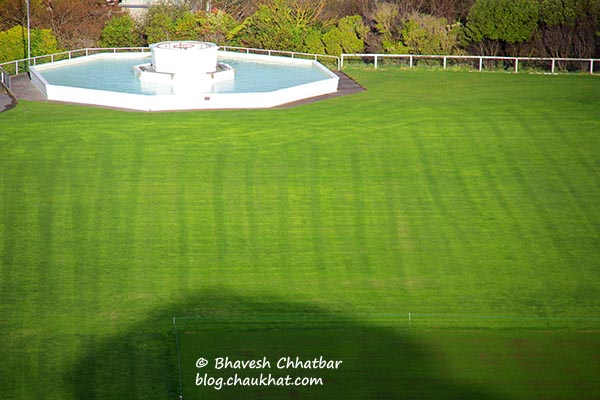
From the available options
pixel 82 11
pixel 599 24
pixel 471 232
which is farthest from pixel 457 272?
pixel 82 11

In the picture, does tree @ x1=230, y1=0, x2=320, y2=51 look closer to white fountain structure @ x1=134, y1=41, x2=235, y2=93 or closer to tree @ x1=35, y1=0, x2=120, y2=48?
white fountain structure @ x1=134, y1=41, x2=235, y2=93

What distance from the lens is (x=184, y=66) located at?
36.1 meters

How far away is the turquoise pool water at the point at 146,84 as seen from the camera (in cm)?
3509

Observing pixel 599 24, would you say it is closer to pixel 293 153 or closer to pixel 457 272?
pixel 293 153

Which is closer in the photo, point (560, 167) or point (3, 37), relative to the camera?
point (560, 167)

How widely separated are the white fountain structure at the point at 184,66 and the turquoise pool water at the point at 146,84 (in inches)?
19.4

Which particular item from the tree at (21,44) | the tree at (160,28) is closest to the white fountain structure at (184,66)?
the tree at (21,44)

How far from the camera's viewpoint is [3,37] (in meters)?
41.3

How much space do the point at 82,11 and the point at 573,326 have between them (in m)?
38.7

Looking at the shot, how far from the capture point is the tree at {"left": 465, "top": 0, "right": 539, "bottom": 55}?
143ft

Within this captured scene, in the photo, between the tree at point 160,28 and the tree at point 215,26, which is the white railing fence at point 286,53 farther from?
the tree at point 160,28

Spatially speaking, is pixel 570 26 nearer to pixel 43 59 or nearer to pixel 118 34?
pixel 118 34

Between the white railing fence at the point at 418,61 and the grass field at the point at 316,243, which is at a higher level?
the white railing fence at the point at 418,61

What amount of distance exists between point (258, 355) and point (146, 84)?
1938 centimetres
